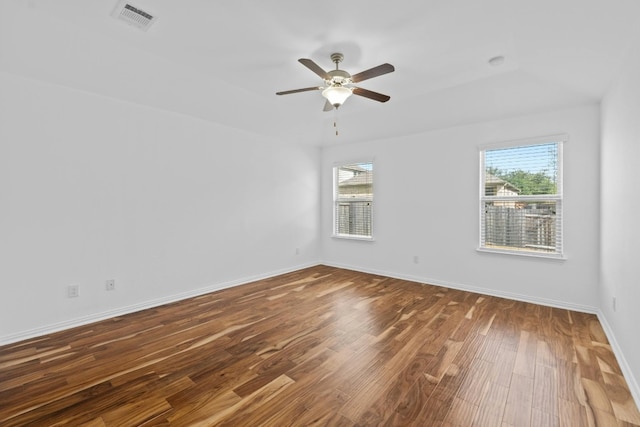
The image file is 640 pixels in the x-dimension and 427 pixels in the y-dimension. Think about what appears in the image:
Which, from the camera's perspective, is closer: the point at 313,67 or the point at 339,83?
the point at 313,67

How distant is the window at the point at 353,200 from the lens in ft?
18.0

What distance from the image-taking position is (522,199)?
12.6 ft

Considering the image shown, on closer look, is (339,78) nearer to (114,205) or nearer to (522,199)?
(114,205)

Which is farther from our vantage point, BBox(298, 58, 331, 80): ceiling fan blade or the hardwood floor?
BBox(298, 58, 331, 80): ceiling fan blade

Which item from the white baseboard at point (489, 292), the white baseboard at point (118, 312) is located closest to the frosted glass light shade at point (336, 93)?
the white baseboard at point (118, 312)

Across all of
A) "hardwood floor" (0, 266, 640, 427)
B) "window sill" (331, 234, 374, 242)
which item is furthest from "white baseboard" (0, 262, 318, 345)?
"window sill" (331, 234, 374, 242)

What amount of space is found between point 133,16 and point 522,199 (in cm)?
462

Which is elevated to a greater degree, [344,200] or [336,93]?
[336,93]

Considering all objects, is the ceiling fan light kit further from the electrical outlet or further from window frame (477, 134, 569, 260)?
the electrical outlet

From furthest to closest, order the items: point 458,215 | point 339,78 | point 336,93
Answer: point 458,215
point 336,93
point 339,78

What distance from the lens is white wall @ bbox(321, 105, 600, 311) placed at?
135 inches

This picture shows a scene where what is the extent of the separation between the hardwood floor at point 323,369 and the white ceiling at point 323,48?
2468 millimetres

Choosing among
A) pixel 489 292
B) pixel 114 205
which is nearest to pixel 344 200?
pixel 489 292

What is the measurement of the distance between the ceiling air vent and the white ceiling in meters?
0.06
